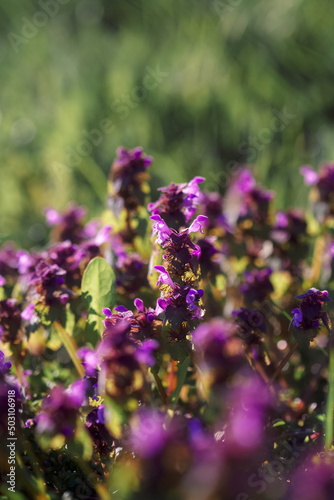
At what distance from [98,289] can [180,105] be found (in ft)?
7.59

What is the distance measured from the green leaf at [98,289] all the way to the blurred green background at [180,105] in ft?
4.58

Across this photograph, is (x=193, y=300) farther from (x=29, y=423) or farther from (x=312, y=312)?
(x=29, y=423)

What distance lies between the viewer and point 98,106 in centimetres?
341

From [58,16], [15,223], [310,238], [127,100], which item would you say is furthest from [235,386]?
[58,16]

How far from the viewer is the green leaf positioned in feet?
4.06

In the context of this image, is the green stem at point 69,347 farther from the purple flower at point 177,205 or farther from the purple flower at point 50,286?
the purple flower at point 177,205

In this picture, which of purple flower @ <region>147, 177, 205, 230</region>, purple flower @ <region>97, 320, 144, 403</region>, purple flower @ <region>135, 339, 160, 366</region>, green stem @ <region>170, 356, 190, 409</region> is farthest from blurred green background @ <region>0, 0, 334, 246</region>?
purple flower @ <region>97, 320, 144, 403</region>

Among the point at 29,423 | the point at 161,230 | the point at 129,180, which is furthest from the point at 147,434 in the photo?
the point at 129,180

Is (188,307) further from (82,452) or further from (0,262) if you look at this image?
(0,262)

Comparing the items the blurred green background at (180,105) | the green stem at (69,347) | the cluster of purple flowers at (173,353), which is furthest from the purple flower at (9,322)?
the blurred green background at (180,105)

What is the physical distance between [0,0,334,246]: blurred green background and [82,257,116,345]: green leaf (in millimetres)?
1395

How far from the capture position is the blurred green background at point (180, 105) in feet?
9.71

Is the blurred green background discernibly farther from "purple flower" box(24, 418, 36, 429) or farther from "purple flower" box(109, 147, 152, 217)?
"purple flower" box(24, 418, 36, 429)

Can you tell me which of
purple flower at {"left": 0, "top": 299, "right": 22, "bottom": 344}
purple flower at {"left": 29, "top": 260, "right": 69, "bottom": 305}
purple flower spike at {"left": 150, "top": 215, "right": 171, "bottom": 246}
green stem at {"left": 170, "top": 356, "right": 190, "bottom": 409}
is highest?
purple flower spike at {"left": 150, "top": 215, "right": 171, "bottom": 246}
